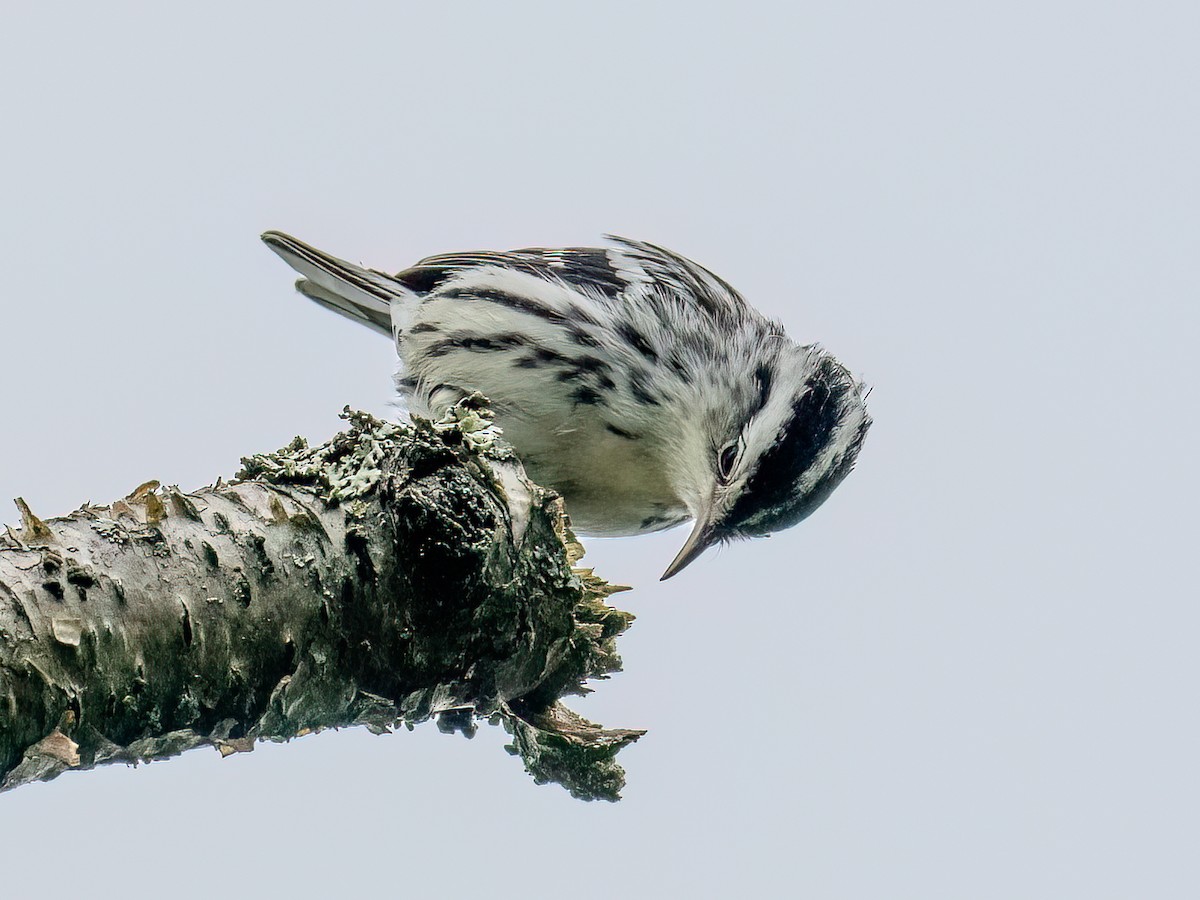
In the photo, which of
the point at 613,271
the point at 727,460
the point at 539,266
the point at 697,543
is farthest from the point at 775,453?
the point at 539,266

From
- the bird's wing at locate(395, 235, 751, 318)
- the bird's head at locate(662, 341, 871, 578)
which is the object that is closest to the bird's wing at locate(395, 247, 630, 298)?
the bird's wing at locate(395, 235, 751, 318)

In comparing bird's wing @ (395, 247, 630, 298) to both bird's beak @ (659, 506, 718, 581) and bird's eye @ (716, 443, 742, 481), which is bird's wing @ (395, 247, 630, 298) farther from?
bird's beak @ (659, 506, 718, 581)

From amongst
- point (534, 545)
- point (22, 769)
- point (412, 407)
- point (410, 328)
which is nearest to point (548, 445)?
point (412, 407)

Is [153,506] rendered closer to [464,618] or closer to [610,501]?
[464,618]

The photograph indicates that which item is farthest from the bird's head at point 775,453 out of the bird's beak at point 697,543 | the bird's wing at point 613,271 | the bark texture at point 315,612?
the bark texture at point 315,612

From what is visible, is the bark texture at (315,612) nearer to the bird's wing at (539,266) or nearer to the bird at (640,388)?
the bird at (640,388)

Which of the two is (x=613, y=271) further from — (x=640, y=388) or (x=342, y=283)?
(x=342, y=283)
